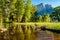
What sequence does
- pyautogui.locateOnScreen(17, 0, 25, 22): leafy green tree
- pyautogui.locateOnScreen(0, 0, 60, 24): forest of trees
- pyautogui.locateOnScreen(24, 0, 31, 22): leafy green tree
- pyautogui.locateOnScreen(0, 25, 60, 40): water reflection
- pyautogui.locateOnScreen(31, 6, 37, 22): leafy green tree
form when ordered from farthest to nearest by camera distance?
1. pyautogui.locateOnScreen(31, 6, 37, 22): leafy green tree
2. pyautogui.locateOnScreen(24, 0, 31, 22): leafy green tree
3. pyautogui.locateOnScreen(17, 0, 25, 22): leafy green tree
4. pyautogui.locateOnScreen(0, 0, 60, 24): forest of trees
5. pyautogui.locateOnScreen(0, 25, 60, 40): water reflection

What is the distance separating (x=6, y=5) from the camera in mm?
68562

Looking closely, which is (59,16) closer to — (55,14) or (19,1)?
(55,14)

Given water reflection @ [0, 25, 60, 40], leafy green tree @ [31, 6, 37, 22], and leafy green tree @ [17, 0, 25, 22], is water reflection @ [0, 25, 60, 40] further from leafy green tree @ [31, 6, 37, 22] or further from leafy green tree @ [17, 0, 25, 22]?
leafy green tree @ [31, 6, 37, 22]

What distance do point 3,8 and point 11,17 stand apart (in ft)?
22.6

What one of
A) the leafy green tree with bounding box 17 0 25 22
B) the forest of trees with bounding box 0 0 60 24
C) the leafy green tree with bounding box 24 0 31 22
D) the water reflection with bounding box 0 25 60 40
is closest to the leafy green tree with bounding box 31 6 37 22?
the forest of trees with bounding box 0 0 60 24

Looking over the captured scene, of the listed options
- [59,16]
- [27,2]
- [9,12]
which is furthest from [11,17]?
[59,16]

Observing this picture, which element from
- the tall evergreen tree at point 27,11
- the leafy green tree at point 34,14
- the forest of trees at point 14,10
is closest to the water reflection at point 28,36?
the forest of trees at point 14,10

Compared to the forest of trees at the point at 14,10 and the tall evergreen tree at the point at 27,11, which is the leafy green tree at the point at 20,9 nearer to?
the forest of trees at the point at 14,10

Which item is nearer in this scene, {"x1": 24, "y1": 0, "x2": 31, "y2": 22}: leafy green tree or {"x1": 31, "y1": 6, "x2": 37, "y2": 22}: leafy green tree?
{"x1": 24, "y1": 0, "x2": 31, "y2": 22}: leafy green tree

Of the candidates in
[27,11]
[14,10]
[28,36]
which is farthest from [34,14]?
[28,36]

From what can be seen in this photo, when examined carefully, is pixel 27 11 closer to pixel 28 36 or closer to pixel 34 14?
pixel 34 14

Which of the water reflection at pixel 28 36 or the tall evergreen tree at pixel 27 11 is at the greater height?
the tall evergreen tree at pixel 27 11

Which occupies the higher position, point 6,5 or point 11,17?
point 6,5

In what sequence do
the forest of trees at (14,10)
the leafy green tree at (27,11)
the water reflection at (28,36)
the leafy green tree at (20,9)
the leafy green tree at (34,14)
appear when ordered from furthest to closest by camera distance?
the leafy green tree at (34,14) → the leafy green tree at (27,11) → the leafy green tree at (20,9) → the forest of trees at (14,10) → the water reflection at (28,36)
